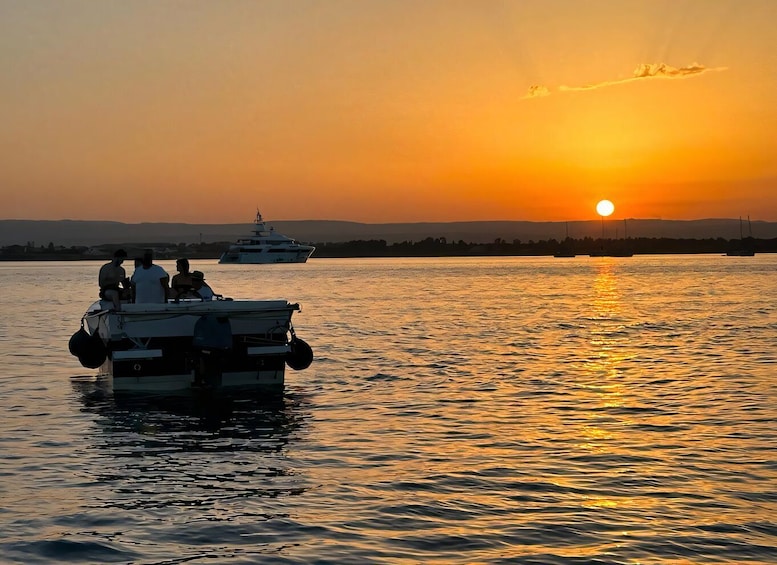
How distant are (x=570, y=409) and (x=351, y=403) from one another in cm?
394

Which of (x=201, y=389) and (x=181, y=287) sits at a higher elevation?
(x=181, y=287)

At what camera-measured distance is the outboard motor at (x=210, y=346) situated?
1773 centimetres

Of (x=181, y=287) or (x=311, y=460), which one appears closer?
(x=311, y=460)

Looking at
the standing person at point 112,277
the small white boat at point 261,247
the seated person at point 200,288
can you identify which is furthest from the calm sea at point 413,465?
the small white boat at point 261,247

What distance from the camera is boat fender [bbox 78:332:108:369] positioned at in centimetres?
1938

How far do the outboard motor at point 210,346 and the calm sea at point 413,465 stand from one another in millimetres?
948

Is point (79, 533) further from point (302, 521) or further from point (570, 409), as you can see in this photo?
point (570, 409)

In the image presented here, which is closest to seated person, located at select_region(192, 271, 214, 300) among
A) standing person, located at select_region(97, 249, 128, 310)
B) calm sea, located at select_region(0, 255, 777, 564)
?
standing person, located at select_region(97, 249, 128, 310)

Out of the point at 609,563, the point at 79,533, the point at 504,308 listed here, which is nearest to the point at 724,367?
the point at 609,563

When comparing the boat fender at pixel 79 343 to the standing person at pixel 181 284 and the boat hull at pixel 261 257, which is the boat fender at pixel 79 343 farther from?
the boat hull at pixel 261 257

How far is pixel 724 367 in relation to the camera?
22312 millimetres

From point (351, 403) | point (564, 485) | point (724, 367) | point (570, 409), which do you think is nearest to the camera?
point (564, 485)

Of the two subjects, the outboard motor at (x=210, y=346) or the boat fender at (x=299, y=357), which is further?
the boat fender at (x=299, y=357)

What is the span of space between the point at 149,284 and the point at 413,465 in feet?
28.1
